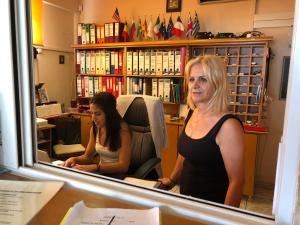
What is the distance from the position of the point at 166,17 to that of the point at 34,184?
3.21 meters

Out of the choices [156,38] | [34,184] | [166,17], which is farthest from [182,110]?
[34,184]

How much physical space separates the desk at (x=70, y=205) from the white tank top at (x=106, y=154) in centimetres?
132

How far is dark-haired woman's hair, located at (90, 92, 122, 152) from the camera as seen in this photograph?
197cm

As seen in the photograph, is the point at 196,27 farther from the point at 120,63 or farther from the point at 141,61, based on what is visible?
the point at 120,63

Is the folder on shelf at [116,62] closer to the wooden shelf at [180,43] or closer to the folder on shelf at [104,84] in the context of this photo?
the wooden shelf at [180,43]

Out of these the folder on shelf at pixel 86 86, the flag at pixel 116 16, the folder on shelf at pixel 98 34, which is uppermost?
the flag at pixel 116 16

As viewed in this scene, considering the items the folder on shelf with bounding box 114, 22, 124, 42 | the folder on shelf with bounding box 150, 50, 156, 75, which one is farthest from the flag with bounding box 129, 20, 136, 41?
the folder on shelf with bounding box 150, 50, 156, 75

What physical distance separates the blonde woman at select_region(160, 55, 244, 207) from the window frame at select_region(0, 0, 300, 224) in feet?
2.21

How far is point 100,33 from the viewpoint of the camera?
142 inches

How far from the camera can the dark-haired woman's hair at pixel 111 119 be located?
197cm

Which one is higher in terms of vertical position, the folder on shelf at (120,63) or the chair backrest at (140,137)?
the folder on shelf at (120,63)

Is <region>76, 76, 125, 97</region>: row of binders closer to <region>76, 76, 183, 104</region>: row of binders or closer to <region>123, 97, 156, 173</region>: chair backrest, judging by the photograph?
<region>76, 76, 183, 104</region>: row of binders

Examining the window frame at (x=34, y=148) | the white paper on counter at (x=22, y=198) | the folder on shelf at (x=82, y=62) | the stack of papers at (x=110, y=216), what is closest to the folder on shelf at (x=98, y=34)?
the folder on shelf at (x=82, y=62)

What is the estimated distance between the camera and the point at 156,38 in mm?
3445
